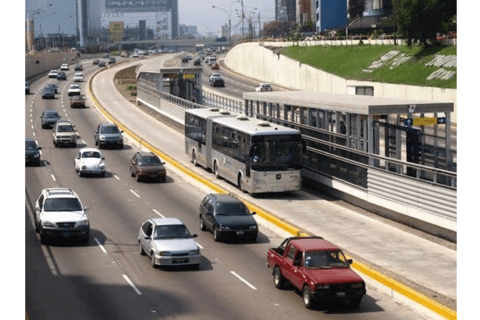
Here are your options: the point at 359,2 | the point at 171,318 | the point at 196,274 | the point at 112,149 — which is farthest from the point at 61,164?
the point at 359,2

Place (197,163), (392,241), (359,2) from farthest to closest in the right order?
(359,2) → (197,163) → (392,241)

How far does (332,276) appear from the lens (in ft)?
69.2

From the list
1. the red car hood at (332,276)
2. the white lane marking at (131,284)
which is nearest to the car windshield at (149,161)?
the white lane marking at (131,284)

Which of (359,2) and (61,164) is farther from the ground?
(359,2)

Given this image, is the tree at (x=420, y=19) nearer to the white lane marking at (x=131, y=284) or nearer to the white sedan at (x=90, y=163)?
the white sedan at (x=90, y=163)

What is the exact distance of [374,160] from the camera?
31812 mm

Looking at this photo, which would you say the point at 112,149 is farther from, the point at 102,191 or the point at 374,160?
the point at 374,160

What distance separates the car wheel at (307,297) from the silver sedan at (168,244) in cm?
501

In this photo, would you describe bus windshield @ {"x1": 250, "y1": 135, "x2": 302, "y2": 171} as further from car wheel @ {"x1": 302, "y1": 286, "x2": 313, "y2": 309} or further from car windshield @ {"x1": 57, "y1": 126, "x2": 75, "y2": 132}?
car windshield @ {"x1": 57, "y1": 126, "x2": 75, "y2": 132}

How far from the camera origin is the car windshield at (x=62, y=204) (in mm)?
29703

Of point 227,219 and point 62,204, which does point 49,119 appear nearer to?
point 62,204

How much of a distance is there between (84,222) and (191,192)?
36.4 feet

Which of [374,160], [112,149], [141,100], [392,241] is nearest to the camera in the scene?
[392,241]

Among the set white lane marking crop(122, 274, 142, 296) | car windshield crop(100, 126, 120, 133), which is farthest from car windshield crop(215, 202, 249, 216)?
car windshield crop(100, 126, 120, 133)
